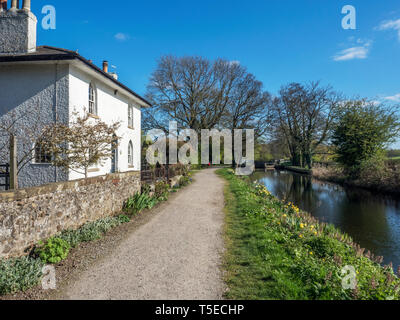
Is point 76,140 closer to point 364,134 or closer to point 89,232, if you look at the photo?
point 89,232

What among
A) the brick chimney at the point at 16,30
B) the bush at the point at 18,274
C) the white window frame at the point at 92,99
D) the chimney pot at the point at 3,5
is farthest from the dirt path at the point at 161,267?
the chimney pot at the point at 3,5

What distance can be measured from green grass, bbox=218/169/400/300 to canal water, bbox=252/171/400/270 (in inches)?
72.3

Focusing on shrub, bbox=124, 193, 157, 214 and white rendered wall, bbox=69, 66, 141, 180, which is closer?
shrub, bbox=124, 193, 157, 214

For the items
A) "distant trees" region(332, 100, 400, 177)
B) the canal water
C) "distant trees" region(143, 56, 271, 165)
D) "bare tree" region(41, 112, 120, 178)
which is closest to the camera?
"bare tree" region(41, 112, 120, 178)

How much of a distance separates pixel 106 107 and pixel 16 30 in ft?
15.0

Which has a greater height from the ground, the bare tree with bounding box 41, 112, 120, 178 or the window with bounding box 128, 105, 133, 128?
the window with bounding box 128, 105, 133, 128

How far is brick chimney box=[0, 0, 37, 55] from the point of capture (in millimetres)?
10000

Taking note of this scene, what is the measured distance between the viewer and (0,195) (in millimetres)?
4035

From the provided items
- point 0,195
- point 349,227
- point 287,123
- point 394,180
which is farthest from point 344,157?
point 0,195

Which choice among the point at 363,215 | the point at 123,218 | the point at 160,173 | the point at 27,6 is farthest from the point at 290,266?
the point at 27,6

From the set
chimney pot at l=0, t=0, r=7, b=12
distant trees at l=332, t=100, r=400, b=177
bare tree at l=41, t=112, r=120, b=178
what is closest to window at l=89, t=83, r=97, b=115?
bare tree at l=41, t=112, r=120, b=178

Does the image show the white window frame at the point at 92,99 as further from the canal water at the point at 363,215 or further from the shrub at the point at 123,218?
the canal water at the point at 363,215

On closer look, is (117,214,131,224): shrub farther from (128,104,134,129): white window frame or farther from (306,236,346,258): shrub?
(128,104,134,129): white window frame
